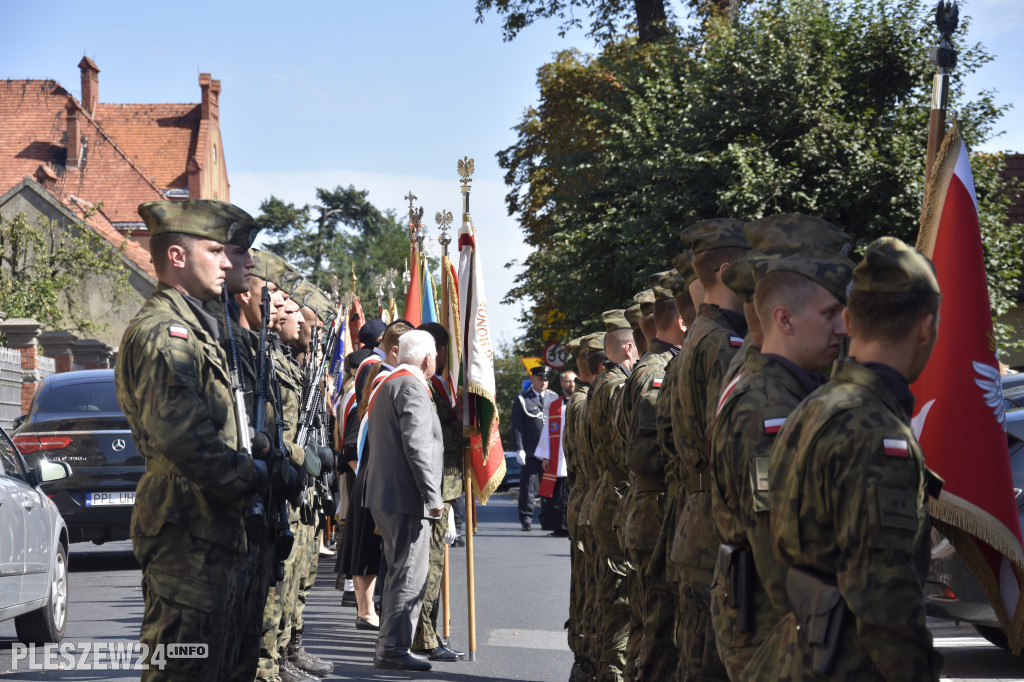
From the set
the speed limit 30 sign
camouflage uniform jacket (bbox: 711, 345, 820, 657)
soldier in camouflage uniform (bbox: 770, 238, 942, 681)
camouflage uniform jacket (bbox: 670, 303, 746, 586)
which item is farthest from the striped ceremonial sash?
soldier in camouflage uniform (bbox: 770, 238, 942, 681)

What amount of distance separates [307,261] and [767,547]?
71945 mm

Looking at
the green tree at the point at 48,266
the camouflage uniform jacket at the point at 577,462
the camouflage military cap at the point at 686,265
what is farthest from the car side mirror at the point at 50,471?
the green tree at the point at 48,266

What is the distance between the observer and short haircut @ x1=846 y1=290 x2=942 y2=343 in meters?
2.89

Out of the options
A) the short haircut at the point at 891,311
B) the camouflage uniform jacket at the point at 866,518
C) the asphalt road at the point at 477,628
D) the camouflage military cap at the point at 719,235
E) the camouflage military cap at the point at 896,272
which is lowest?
the asphalt road at the point at 477,628

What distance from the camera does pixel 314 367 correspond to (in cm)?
657

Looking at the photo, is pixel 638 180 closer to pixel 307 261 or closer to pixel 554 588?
pixel 554 588

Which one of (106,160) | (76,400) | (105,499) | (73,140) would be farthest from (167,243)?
(73,140)

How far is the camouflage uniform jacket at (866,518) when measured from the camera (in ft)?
9.00

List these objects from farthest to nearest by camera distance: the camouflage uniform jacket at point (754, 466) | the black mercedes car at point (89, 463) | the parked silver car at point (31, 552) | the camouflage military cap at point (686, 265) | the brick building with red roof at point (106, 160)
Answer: the brick building with red roof at point (106, 160), the black mercedes car at point (89, 463), the parked silver car at point (31, 552), the camouflage military cap at point (686, 265), the camouflage uniform jacket at point (754, 466)

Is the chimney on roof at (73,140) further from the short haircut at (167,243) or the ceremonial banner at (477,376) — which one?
the short haircut at (167,243)

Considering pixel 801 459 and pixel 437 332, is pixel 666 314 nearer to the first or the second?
pixel 437 332

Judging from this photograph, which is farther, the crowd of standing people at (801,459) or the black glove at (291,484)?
the black glove at (291,484)

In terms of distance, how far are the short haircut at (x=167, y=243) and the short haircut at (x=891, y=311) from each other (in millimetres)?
2612

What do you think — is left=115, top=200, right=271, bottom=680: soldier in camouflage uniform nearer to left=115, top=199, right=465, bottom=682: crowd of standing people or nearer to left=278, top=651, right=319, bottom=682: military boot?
left=115, top=199, right=465, bottom=682: crowd of standing people
